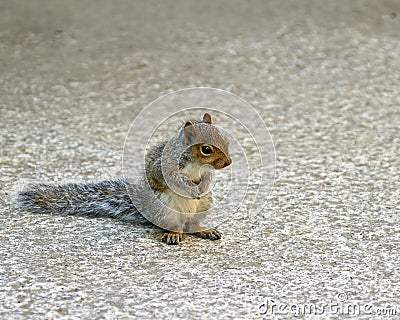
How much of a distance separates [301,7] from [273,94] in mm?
2439

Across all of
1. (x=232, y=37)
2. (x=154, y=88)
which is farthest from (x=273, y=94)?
(x=232, y=37)

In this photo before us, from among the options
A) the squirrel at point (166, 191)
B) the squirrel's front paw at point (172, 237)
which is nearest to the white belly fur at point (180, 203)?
the squirrel at point (166, 191)

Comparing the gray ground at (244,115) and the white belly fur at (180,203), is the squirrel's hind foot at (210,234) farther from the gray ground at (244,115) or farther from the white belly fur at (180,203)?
the white belly fur at (180,203)

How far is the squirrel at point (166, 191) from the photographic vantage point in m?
3.11

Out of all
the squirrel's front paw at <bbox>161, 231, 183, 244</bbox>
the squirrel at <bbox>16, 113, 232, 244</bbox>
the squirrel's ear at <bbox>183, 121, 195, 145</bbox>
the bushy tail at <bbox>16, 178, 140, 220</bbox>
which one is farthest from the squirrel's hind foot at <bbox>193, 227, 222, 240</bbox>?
→ the squirrel's ear at <bbox>183, 121, 195, 145</bbox>

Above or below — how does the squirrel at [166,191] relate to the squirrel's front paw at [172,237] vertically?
above

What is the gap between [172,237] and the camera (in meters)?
3.29

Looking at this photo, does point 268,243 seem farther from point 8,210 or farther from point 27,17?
point 27,17

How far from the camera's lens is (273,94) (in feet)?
18.0

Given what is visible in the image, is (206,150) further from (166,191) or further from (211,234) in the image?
(211,234)

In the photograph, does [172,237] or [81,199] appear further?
[81,199]

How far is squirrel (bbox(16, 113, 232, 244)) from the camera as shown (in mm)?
3107

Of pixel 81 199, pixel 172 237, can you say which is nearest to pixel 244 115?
pixel 81 199

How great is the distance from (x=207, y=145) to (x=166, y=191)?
0.29 m
